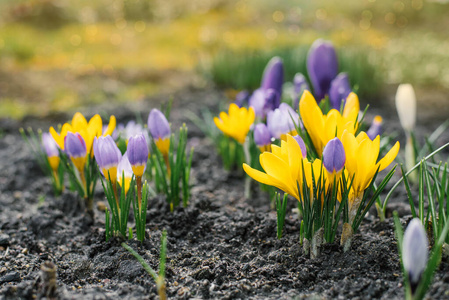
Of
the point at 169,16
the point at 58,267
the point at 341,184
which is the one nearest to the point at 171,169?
the point at 58,267

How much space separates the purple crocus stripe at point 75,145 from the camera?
4.92ft

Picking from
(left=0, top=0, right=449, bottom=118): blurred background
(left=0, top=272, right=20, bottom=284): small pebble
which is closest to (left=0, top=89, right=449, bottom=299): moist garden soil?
(left=0, top=272, right=20, bottom=284): small pebble

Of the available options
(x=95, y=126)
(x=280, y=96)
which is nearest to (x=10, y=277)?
(x=95, y=126)

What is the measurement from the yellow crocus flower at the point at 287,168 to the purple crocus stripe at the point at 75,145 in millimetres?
648

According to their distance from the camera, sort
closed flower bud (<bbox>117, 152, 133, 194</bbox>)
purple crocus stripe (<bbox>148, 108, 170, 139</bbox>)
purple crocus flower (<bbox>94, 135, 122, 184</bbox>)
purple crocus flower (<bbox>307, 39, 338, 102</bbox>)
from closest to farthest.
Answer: purple crocus flower (<bbox>94, 135, 122, 184</bbox>) → closed flower bud (<bbox>117, 152, 133, 194</bbox>) → purple crocus stripe (<bbox>148, 108, 170, 139</bbox>) → purple crocus flower (<bbox>307, 39, 338, 102</bbox>)

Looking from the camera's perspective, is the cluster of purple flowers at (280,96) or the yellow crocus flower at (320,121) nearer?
the yellow crocus flower at (320,121)

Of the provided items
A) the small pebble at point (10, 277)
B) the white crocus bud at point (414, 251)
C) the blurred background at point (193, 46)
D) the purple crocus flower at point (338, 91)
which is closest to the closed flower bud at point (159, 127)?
the small pebble at point (10, 277)

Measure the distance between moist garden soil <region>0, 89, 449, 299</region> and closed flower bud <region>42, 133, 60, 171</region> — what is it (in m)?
0.19

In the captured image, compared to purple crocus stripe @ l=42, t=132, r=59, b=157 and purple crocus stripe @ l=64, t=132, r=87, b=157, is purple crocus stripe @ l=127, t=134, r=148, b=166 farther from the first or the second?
purple crocus stripe @ l=42, t=132, r=59, b=157

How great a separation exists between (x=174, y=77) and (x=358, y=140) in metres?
4.06

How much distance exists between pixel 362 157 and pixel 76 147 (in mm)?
939

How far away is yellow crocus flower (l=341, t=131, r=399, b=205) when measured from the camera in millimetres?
1141

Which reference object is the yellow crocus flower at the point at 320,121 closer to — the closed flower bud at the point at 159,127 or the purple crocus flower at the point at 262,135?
the purple crocus flower at the point at 262,135

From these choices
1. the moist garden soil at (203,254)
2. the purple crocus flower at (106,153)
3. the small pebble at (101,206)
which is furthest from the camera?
the small pebble at (101,206)
